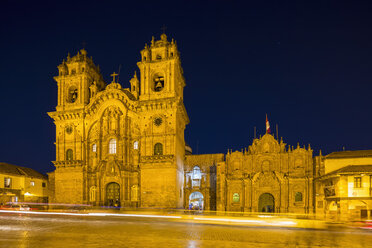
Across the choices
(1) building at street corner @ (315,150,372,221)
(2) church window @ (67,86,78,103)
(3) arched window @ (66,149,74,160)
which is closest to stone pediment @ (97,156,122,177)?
(3) arched window @ (66,149,74,160)

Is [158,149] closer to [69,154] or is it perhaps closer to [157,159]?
[157,159]

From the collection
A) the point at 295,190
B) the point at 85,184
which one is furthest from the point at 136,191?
the point at 295,190

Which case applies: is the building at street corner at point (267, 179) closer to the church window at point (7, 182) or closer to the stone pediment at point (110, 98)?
the stone pediment at point (110, 98)

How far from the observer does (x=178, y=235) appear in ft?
57.5

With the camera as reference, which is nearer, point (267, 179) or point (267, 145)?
point (267, 179)

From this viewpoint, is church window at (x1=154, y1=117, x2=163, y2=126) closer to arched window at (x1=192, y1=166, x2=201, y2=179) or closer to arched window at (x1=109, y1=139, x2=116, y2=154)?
arched window at (x1=109, y1=139, x2=116, y2=154)

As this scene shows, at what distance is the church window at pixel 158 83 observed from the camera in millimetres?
47019

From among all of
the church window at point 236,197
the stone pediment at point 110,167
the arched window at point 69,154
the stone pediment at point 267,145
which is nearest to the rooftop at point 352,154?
the stone pediment at point 267,145

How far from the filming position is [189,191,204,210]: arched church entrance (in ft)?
166

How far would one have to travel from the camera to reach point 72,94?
52.2 meters

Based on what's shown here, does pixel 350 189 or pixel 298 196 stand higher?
pixel 350 189

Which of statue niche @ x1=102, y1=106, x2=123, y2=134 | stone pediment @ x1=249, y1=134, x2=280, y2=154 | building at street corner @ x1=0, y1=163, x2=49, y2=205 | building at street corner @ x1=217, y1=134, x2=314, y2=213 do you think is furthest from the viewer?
building at street corner @ x1=0, y1=163, x2=49, y2=205

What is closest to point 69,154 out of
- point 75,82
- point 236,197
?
point 75,82

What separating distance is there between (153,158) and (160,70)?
12.6 m
